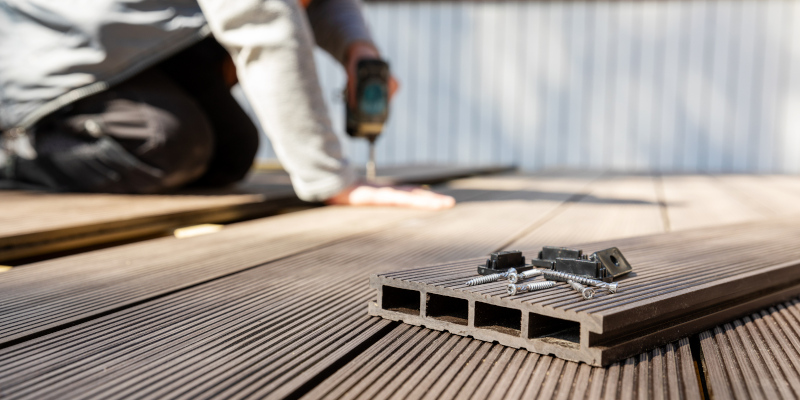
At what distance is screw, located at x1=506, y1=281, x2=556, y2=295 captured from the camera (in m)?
0.55

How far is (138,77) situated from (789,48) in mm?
4995

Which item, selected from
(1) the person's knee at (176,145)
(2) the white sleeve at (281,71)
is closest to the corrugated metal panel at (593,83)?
(1) the person's knee at (176,145)

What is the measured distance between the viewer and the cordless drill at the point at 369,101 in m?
1.97

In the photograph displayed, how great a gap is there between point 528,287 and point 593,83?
193 inches

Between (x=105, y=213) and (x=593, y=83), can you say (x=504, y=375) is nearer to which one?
(x=105, y=213)

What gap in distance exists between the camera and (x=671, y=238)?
3.35 feet

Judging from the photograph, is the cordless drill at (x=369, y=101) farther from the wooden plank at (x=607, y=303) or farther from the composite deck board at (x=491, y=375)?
the composite deck board at (x=491, y=375)

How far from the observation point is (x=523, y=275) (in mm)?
619

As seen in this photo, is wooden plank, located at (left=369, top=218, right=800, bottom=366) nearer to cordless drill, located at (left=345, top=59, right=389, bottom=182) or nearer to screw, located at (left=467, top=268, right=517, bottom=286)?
screw, located at (left=467, top=268, right=517, bottom=286)

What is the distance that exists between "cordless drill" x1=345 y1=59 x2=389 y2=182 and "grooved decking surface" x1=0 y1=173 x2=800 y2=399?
0.96 metres

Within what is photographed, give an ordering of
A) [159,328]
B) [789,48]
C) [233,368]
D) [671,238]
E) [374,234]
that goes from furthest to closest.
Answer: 1. [789,48]
2. [374,234]
3. [671,238]
4. [159,328]
5. [233,368]

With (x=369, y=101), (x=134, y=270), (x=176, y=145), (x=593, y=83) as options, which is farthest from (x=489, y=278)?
(x=593, y=83)

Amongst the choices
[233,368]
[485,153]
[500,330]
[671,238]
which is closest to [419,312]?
[500,330]

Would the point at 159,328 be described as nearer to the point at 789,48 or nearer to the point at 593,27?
the point at 593,27
